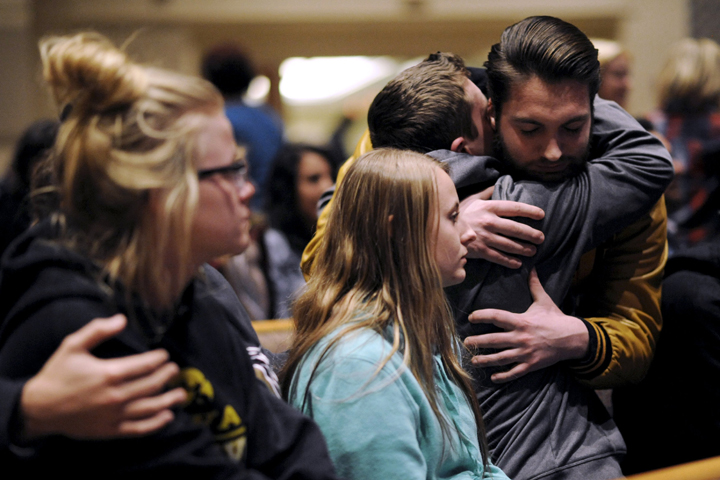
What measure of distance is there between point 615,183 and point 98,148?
1.06m

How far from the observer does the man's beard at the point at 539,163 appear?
5.12 feet

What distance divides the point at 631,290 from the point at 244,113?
8.22 ft

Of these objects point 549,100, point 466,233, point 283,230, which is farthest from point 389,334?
point 283,230

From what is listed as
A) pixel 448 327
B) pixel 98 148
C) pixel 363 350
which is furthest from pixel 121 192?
pixel 448 327

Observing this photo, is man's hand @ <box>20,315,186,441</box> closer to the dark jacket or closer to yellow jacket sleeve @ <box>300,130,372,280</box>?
yellow jacket sleeve @ <box>300,130,372,280</box>

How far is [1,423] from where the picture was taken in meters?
0.85

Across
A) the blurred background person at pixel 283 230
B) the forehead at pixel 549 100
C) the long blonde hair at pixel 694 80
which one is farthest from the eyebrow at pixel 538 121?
the long blonde hair at pixel 694 80

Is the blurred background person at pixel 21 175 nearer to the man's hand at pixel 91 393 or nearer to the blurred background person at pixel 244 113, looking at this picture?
the blurred background person at pixel 244 113

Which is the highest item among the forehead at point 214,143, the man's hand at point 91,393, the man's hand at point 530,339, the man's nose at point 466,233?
the forehead at point 214,143

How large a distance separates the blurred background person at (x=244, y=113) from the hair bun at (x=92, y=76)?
264 cm

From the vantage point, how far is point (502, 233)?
147 cm

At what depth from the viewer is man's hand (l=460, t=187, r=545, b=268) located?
147 centimetres

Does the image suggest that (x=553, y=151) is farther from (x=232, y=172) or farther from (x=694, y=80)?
(x=694, y=80)

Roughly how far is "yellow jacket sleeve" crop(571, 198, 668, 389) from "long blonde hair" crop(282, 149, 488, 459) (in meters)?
0.43
